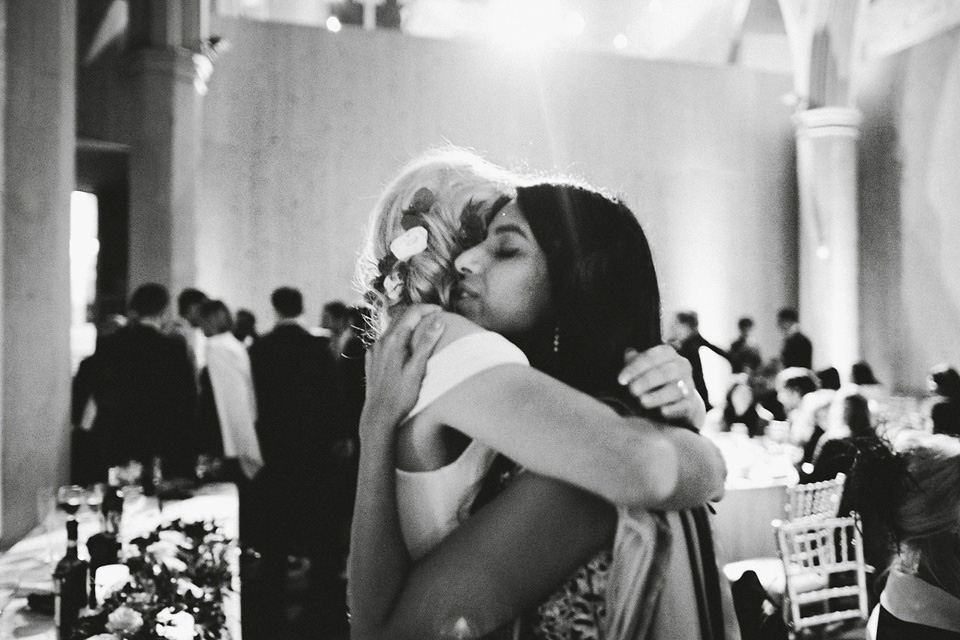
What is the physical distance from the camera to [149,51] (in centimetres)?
633

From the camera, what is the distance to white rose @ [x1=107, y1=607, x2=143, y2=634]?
4.49 ft

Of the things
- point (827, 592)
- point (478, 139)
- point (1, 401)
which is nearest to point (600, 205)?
point (1, 401)

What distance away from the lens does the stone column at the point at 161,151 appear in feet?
20.7

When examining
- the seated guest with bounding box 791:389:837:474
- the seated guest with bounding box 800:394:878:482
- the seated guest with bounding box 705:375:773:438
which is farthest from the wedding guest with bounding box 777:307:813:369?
the seated guest with bounding box 800:394:878:482

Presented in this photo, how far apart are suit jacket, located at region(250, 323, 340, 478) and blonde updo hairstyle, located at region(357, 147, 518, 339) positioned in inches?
122

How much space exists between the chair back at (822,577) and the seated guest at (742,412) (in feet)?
6.07

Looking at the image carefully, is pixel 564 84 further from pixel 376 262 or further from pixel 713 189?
pixel 376 262

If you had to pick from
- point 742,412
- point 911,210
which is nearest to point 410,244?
point 742,412

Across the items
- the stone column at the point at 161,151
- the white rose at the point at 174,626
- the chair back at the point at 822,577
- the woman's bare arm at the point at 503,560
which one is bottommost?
the chair back at the point at 822,577

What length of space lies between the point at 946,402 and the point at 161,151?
5.54m

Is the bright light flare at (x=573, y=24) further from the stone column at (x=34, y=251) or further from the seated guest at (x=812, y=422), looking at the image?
the stone column at (x=34, y=251)

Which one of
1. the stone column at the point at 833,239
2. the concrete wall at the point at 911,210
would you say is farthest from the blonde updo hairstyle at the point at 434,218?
the stone column at the point at 833,239

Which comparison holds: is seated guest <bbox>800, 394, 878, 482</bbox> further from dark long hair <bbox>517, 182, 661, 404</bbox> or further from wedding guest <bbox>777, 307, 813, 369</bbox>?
wedding guest <bbox>777, 307, 813, 369</bbox>

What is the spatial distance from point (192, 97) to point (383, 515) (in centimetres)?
632
